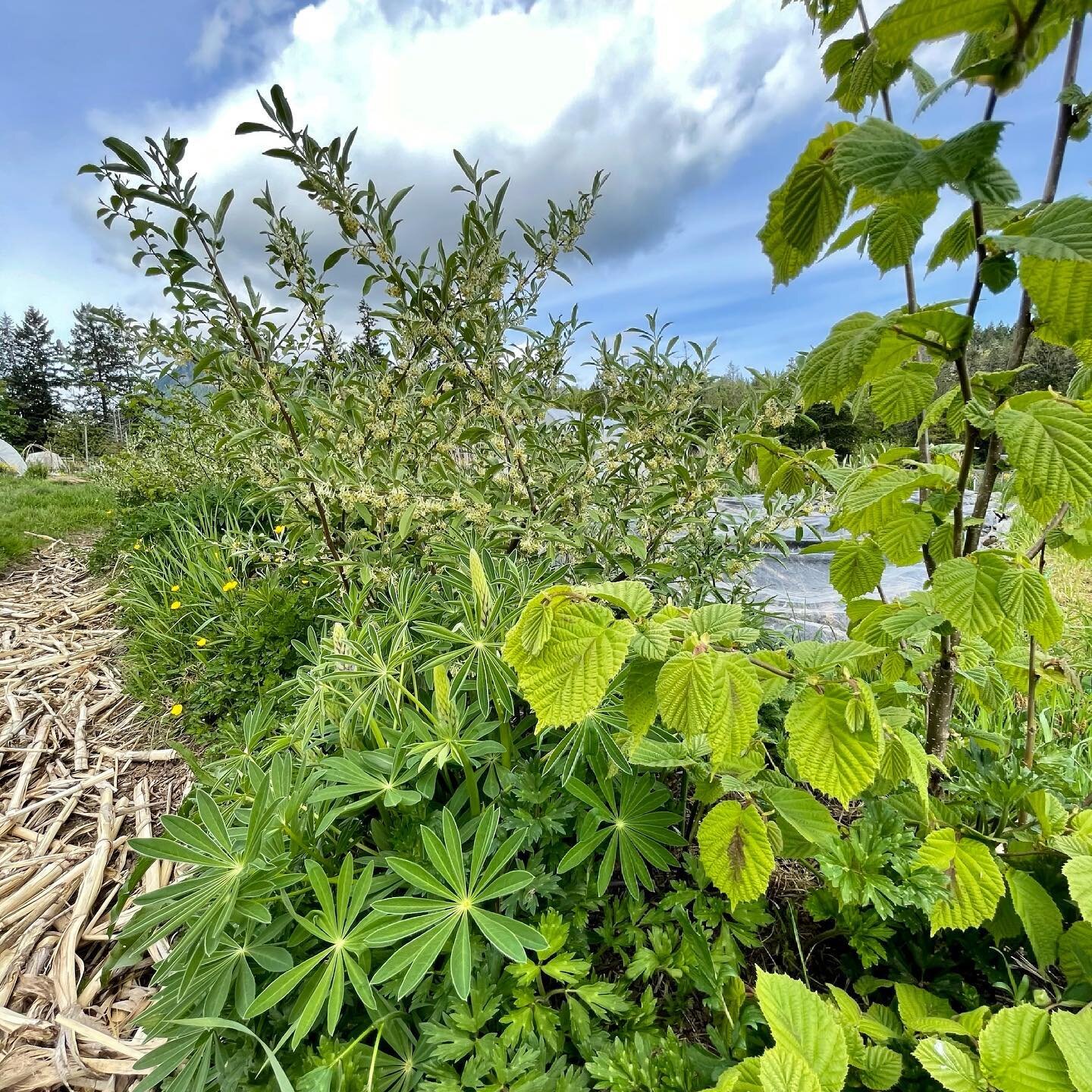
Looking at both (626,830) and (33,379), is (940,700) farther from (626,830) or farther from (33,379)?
(33,379)

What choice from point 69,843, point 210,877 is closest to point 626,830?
point 210,877

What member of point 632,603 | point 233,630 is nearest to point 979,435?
point 632,603

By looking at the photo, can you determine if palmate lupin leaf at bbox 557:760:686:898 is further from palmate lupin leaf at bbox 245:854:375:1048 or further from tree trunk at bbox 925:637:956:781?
tree trunk at bbox 925:637:956:781

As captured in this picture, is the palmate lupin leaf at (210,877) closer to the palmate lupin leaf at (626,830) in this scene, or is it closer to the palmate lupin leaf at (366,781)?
the palmate lupin leaf at (366,781)

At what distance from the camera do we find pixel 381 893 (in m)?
1.04

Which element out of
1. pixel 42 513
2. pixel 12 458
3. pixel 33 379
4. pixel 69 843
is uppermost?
pixel 33 379

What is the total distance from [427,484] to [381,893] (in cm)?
107

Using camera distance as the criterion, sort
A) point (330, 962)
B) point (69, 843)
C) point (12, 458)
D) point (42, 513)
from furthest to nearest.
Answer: point (12, 458)
point (42, 513)
point (69, 843)
point (330, 962)

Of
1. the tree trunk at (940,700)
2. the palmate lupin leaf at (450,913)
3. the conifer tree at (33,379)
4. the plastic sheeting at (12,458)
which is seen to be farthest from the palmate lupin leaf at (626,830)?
the conifer tree at (33,379)

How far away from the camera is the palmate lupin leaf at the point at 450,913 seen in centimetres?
83

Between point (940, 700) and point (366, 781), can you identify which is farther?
point (366, 781)

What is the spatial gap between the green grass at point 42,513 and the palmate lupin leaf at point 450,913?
5541mm

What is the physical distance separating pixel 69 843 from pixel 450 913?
187cm

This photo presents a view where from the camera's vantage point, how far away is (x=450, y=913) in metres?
0.90
